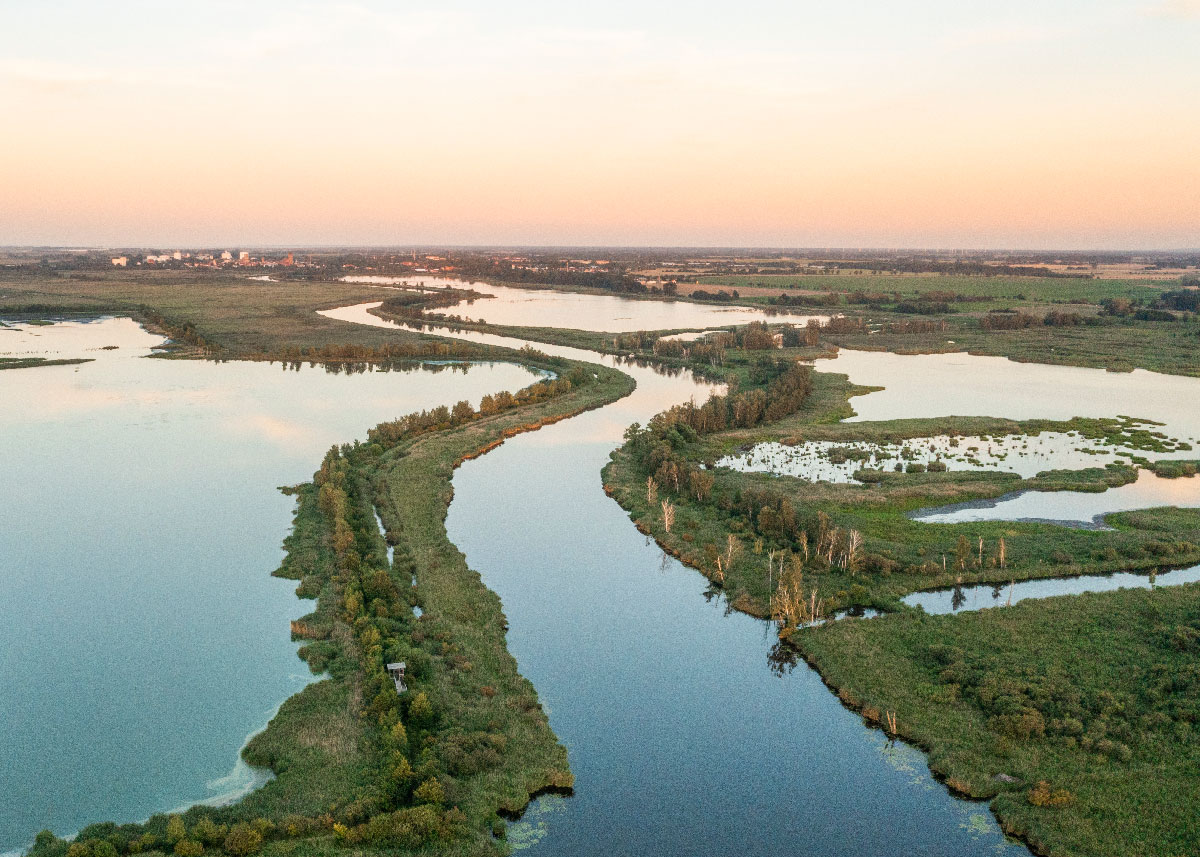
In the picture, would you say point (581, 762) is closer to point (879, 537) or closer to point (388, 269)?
point (879, 537)

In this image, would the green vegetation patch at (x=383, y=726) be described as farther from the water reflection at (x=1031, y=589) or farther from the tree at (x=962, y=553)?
the tree at (x=962, y=553)

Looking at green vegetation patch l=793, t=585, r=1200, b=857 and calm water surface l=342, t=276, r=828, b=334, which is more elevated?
calm water surface l=342, t=276, r=828, b=334

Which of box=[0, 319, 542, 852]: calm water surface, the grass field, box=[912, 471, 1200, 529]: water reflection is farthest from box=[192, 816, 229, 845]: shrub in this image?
the grass field

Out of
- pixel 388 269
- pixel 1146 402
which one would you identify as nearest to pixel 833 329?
pixel 1146 402

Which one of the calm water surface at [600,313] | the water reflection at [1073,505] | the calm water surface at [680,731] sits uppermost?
the calm water surface at [600,313]

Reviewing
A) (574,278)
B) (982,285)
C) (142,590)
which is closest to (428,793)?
(142,590)

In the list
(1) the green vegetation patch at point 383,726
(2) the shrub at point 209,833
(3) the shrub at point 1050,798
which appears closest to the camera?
(2) the shrub at point 209,833

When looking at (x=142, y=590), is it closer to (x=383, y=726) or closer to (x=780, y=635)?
(x=383, y=726)

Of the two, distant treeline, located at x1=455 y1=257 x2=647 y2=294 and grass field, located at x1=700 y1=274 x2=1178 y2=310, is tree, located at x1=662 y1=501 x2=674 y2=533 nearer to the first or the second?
grass field, located at x1=700 y1=274 x2=1178 y2=310

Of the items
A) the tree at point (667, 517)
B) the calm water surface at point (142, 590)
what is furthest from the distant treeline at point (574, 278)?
the tree at point (667, 517)
